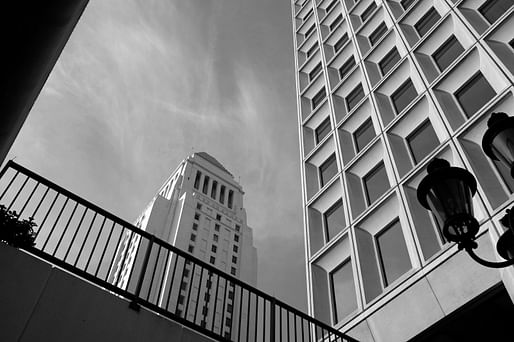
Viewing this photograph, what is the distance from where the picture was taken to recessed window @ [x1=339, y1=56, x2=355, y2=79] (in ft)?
86.3

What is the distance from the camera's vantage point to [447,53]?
1917cm

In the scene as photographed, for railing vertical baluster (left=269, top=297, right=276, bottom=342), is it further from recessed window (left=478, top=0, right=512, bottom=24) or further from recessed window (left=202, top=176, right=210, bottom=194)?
recessed window (left=202, top=176, right=210, bottom=194)

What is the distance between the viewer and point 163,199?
4075 inches

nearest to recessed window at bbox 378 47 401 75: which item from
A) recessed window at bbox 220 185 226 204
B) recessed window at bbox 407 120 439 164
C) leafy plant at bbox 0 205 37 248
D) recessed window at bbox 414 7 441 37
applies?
recessed window at bbox 414 7 441 37

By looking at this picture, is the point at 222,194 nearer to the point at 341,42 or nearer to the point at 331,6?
the point at 331,6

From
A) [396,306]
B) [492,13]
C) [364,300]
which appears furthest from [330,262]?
[492,13]

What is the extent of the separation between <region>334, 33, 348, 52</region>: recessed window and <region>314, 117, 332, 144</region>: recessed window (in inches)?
255

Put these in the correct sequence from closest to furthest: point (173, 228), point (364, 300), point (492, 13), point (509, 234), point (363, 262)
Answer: point (509, 234) < point (364, 300) < point (363, 262) < point (492, 13) < point (173, 228)

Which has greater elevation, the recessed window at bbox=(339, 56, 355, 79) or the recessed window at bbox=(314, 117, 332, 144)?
the recessed window at bbox=(339, 56, 355, 79)

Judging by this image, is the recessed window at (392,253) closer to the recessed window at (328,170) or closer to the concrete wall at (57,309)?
the recessed window at (328,170)

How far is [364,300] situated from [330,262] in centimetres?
352

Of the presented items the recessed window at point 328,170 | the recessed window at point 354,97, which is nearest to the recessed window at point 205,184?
the recessed window at point 354,97

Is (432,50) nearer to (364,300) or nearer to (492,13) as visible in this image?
(492,13)

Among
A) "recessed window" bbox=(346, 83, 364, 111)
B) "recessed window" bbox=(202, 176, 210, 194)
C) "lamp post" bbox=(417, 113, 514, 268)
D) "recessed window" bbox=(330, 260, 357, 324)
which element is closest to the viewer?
"lamp post" bbox=(417, 113, 514, 268)
